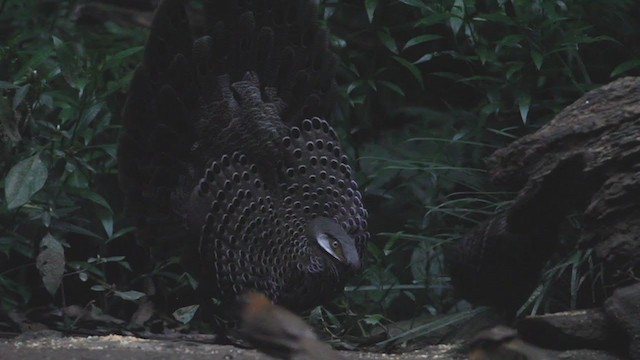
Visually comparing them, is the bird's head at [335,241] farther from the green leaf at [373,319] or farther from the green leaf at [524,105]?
the green leaf at [524,105]

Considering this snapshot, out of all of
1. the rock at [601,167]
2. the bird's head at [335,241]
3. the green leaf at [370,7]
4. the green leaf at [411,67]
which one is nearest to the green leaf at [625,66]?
the green leaf at [411,67]

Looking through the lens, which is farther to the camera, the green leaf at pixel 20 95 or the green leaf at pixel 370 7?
the green leaf at pixel 370 7

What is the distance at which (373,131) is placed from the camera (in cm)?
669

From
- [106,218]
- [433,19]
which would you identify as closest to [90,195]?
[106,218]

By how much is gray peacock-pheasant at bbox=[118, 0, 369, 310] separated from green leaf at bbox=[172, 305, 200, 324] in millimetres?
684

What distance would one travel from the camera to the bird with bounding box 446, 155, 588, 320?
4.38 meters

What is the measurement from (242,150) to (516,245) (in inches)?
46.4

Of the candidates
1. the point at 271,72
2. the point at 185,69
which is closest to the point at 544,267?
the point at 271,72

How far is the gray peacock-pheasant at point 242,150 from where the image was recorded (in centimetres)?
465

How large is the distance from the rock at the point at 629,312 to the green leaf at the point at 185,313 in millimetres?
2210

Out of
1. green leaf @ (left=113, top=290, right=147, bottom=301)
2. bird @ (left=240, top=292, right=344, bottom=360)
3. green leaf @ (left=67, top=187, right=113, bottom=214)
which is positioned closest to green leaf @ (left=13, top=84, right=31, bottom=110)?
green leaf @ (left=67, top=187, right=113, bottom=214)

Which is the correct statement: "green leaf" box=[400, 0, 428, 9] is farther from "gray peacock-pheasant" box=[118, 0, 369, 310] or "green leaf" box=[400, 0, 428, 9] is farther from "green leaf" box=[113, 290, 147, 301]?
"green leaf" box=[113, 290, 147, 301]

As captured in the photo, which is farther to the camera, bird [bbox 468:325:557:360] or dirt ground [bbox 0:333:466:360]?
dirt ground [bbox 0:333:466:360]

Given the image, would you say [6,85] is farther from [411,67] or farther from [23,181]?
[411,67]
